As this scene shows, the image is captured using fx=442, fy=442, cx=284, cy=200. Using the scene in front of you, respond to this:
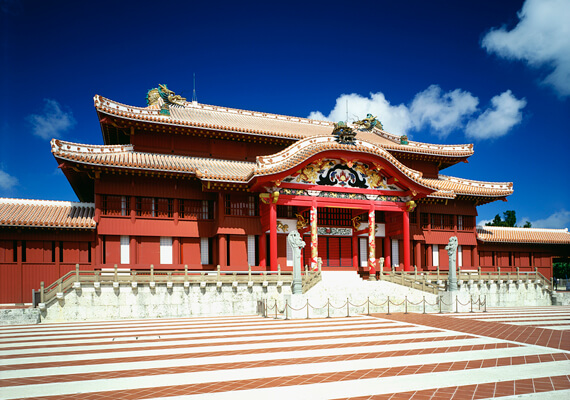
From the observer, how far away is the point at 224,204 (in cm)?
2639

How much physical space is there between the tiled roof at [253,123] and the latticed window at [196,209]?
4.86 m

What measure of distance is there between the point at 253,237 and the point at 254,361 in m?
17.7

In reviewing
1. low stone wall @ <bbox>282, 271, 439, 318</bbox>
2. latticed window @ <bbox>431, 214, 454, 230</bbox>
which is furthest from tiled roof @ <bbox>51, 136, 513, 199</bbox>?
low stone wall @ <bbox>282, 271, 439, 318</bbox>

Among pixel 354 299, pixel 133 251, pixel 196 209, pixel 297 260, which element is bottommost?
pixel 354 299

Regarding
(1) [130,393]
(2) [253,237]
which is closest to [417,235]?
(2) [253,237]

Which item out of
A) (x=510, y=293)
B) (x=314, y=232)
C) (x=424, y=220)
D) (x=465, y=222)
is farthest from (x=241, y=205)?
(x=510, y=293)

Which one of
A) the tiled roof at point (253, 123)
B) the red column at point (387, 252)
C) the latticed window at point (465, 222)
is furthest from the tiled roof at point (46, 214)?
the latticed window at point (465, 222)

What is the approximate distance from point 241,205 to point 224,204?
1.21m

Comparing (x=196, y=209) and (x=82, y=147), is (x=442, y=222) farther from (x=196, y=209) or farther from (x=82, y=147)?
(x=82, y=147)

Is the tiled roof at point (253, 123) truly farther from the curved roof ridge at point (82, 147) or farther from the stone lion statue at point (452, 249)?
the stone lion statue at point (452, 249)

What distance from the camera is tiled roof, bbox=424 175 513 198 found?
105ft

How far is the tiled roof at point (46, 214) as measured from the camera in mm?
22812

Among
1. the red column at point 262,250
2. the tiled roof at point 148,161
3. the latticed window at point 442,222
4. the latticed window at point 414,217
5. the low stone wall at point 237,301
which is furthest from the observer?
the latticed window at point 442,222

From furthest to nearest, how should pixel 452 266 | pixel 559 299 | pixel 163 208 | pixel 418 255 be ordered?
pixel 418 255 → pixel 559 299 → pixel 163 208 → pixel 452 266
